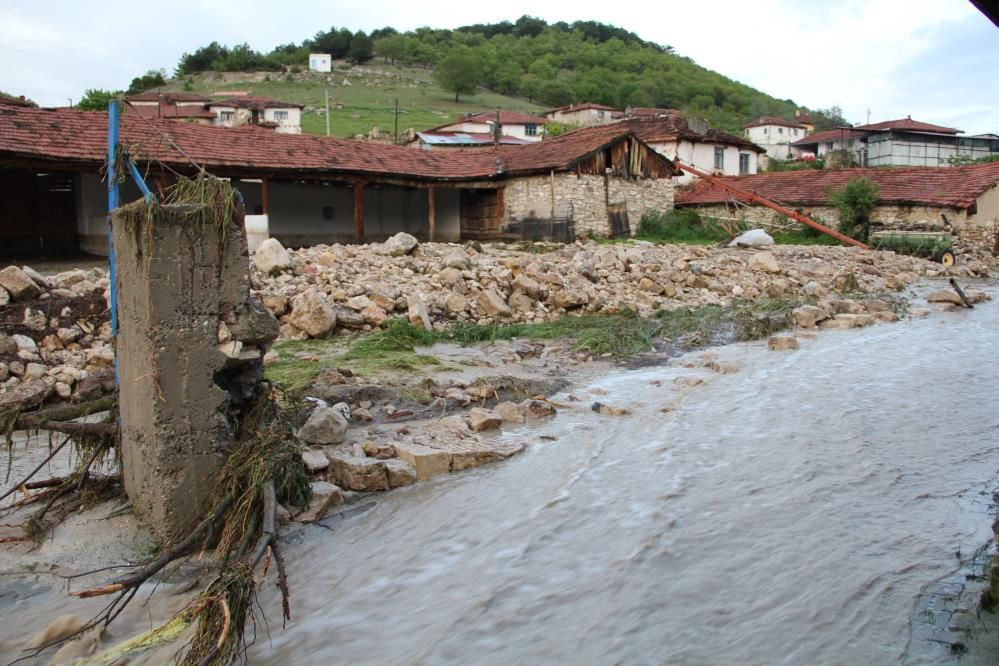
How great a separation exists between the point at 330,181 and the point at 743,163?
25.3 m

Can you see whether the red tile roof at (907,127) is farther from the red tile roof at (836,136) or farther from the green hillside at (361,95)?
the green hillside at (361,95)

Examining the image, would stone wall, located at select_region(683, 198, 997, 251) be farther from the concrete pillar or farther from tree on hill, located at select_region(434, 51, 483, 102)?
tree on hill, located at select_region(434, 51, 483, 102)

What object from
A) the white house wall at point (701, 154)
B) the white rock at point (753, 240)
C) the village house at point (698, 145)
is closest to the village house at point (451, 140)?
the village house at point (698, 145)

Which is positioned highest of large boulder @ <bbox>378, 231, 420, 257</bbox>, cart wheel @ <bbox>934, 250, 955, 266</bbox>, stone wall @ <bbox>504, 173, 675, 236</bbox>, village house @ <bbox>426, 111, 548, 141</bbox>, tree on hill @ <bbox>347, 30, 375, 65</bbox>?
tree on hill @ <bbox>347, 30, 375, 65</bbox>

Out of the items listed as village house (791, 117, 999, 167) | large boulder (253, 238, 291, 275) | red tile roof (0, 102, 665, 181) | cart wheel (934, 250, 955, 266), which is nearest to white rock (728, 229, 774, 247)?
cart wheel (934, 250, 955, 266)

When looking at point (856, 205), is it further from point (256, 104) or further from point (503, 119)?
point (256, 104)

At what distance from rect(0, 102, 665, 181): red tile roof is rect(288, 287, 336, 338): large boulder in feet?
13.2

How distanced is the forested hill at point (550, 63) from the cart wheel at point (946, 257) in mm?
46710

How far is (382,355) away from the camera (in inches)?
386

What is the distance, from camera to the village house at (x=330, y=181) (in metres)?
18.0

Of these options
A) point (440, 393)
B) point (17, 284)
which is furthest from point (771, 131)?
point (17, 284)

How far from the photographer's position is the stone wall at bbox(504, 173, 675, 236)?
2422 centimetres

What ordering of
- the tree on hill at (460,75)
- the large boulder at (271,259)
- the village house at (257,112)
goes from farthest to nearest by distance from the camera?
the tree on hill at (460,75)
the village house at (257,112)
the large boulder at (271,259)

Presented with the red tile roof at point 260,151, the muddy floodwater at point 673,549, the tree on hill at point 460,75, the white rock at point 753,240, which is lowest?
the muddy floodwater at point 673,549
